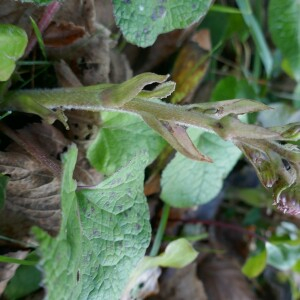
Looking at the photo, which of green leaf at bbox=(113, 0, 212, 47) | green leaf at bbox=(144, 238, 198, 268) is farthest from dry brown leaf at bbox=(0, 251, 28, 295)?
green leaf at bbox=(113, 0, 212, 47)

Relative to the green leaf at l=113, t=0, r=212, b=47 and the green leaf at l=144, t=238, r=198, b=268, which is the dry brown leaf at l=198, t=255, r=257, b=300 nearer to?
the green leaf at l=144, t=238, r=198, b=268

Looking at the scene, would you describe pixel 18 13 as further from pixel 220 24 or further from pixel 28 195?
pixel 220 24

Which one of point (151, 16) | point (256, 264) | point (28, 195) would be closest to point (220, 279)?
point (256, 264)

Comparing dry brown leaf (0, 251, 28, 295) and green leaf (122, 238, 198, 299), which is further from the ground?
dry brown leaf (0, 251, 28, 295)

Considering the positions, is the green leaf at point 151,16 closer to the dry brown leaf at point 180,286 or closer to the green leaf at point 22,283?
the green leaf at point 22,283

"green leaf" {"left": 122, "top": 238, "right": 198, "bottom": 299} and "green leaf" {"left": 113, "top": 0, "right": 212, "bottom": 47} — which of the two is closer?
"green leaf" {"left": 113, "top": 0, "right": 212, "bottom": 47}

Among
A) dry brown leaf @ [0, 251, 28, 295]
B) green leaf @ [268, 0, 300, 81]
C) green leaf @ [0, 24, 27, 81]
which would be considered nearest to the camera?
green leaf @ [0, 24, 27, 81]
